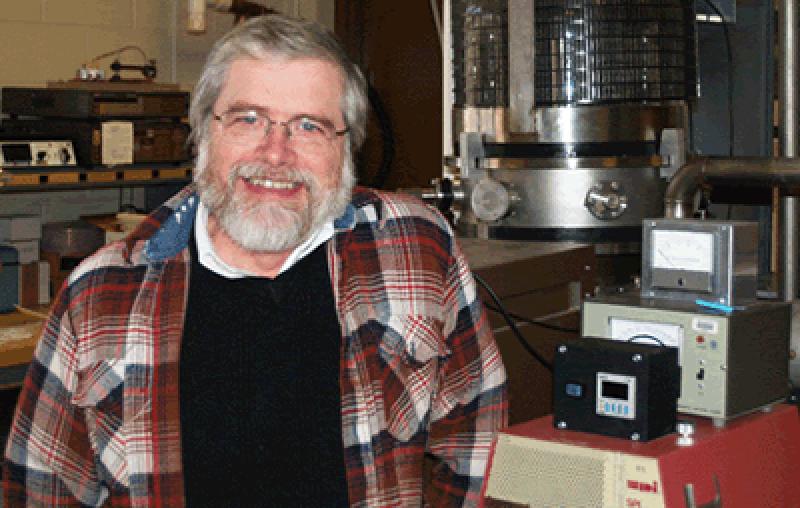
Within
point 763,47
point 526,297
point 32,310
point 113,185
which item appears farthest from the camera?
point 113,185

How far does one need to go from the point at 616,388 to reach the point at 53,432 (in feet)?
2.40

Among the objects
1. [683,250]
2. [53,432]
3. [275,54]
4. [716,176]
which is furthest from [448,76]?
[53,432]

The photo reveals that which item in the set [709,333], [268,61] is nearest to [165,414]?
[268,61]

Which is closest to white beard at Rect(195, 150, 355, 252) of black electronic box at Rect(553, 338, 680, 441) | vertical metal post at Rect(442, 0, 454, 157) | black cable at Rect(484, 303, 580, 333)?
black electronic box at Rect(553, 338, 680, 441)

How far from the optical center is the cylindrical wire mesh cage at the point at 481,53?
245 centimetres

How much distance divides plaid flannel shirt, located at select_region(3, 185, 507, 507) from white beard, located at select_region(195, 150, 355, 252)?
0.24 ft

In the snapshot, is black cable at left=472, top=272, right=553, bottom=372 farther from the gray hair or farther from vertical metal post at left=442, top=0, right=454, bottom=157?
vertical metal post at left=442, top=0, right=454, bottom=157

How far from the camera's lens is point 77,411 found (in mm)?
1534

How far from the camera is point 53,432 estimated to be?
153 centimetres

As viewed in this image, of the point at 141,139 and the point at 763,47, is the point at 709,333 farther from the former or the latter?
the point at 141,139

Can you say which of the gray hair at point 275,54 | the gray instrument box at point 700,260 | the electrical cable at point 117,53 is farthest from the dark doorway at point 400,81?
the gray hair at point 275,54

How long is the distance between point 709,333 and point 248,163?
2.17ft

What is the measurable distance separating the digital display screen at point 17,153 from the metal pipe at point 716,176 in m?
2.57

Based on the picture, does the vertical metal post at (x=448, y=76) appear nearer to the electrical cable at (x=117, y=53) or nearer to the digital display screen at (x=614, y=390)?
the digital display screen at (x=614, y=390)
